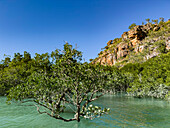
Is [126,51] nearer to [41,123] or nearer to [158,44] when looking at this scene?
[158,44]

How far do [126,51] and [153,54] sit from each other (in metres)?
36.1

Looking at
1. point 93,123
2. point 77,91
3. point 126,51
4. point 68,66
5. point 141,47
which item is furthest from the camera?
point 126,51

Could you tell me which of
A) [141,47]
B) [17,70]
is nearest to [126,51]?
[141,47]

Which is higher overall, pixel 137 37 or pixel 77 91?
pixel 137 37

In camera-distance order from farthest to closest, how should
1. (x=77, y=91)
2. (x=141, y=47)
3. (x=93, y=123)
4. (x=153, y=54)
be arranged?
(x=141, y=47)
(x=153, y=54)
(x=93, y=123)
(x=77, y=91)

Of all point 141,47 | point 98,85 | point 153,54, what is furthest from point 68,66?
point 141,47

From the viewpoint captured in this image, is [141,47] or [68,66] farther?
[141,47]

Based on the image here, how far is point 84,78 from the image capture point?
13.0 m

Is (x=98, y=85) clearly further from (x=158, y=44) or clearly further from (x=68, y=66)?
(x=158, y=44)

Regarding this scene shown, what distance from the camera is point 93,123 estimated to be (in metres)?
13.8

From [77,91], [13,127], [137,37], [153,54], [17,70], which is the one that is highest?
[137,37]

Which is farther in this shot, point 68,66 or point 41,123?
point 41,123

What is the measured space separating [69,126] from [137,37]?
5396 inches

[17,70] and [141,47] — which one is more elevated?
[141,47]
